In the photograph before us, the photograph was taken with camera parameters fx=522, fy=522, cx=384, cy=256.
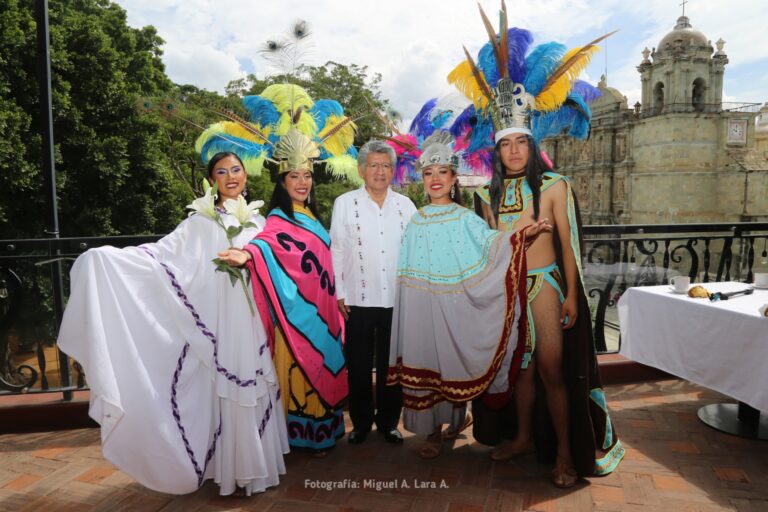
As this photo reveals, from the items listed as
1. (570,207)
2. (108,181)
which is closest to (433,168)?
(570,207)

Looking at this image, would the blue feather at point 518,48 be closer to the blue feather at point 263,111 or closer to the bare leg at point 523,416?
the blue feather at point 263,111

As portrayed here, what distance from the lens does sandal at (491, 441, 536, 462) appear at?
3119 millimetres

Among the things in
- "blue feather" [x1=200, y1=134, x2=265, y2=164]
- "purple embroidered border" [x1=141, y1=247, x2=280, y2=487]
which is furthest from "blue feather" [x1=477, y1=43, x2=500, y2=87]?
"purple embroidered border" [x1=141, y1=247, x2=280, y2=487]

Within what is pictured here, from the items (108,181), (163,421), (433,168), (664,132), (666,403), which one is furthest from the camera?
(664,132)

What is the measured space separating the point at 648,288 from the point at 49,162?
4.35 meters

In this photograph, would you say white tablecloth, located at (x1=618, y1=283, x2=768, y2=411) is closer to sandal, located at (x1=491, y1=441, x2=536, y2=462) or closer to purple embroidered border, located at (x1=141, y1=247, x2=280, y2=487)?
sandal, located at (x1=491, y1=441, x2=536, y2=462)

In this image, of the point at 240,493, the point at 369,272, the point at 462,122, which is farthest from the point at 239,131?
the point at 240,493

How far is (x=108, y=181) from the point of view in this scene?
39.1 ft

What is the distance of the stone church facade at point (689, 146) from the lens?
43.3m

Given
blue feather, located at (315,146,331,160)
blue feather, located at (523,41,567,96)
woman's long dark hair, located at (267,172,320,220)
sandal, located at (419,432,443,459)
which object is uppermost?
blue feather, located at (523,41,567,96)

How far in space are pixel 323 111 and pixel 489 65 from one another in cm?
113

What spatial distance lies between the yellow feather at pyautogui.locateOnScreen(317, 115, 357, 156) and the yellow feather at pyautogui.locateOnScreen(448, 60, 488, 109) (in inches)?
28.6

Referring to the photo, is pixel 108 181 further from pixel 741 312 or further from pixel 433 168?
pixel 741 312

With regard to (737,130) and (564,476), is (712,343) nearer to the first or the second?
(564,476)
